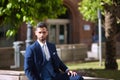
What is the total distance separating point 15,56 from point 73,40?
18.1m

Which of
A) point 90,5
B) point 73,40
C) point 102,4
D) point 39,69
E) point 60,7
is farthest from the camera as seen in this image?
point 73,40

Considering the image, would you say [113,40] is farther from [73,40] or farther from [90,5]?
[73,40]

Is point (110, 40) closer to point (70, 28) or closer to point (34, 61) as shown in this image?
point (34, 61)

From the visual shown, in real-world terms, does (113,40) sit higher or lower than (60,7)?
lower

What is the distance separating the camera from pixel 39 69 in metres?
6.62

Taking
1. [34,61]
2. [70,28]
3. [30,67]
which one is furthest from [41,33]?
[70,28]

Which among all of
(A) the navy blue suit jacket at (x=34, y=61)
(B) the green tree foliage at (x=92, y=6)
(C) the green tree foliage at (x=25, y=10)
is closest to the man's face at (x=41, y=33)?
(A) the navy blue suit jacket at (x=34, y=61)

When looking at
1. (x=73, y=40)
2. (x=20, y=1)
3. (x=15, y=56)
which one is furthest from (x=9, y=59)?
(x=73, y=40)

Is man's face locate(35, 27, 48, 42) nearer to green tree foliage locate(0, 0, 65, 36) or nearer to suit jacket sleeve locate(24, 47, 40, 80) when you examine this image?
suit jacket sleeve locate(24, 47, 40, 80)

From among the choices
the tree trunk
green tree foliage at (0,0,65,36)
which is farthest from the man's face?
the tree trunk

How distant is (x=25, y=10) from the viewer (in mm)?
12656

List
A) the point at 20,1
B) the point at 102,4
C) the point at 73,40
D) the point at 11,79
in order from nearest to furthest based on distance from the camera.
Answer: the point at 11,79
the point at 20,1
the point at 102,4
the point at 73,40

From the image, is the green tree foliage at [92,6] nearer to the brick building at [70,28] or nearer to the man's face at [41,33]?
the man's face at [41,33]

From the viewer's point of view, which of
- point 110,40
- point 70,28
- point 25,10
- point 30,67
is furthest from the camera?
point 70,28
